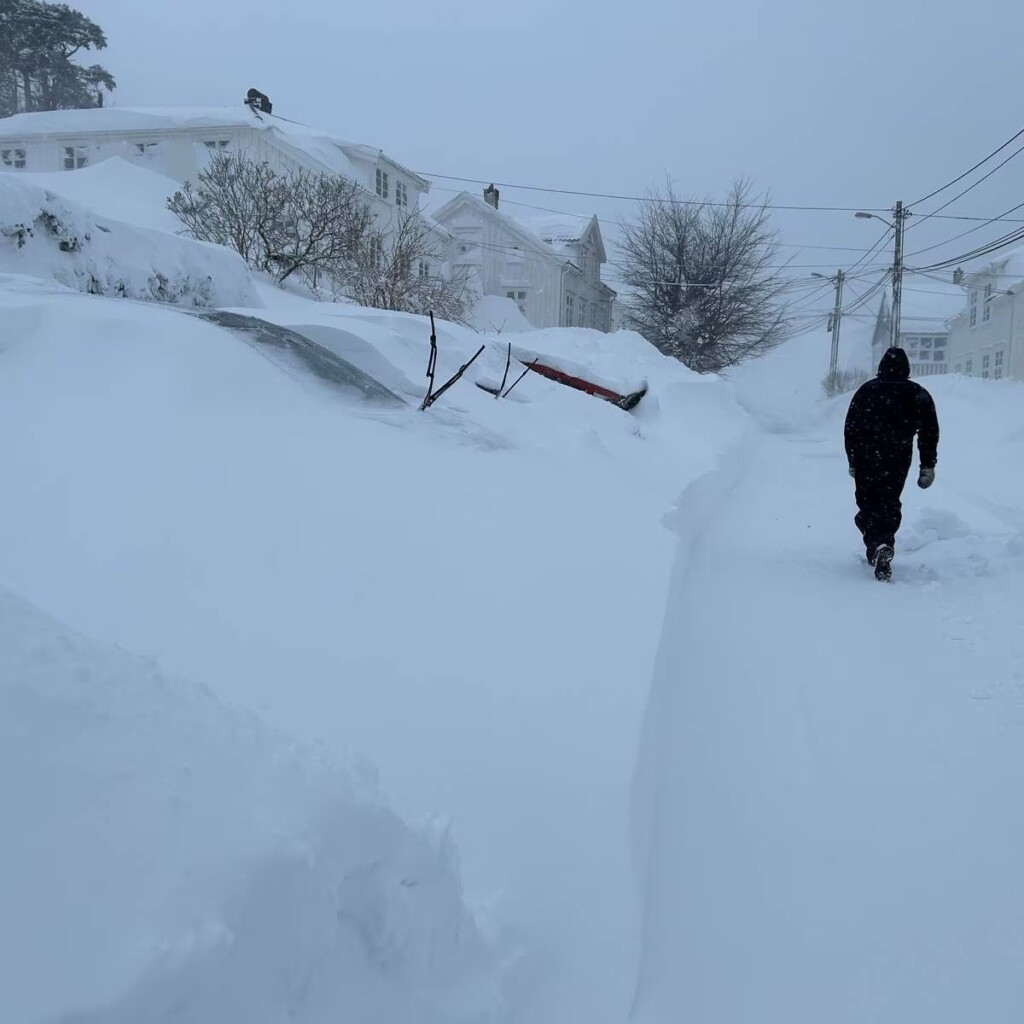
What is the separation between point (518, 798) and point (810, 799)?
4.22ft

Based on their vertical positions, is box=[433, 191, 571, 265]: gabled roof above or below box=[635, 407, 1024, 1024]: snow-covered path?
above

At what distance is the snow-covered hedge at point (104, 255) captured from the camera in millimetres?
7133

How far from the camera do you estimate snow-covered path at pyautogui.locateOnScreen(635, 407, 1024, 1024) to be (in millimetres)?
2172

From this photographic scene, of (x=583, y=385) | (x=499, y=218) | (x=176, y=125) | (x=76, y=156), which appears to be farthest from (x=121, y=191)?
(x=499, y=218)

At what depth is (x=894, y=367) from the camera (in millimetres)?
6023

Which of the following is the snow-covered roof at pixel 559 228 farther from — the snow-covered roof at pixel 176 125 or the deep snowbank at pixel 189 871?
the deep snowbank at pixel 189 871

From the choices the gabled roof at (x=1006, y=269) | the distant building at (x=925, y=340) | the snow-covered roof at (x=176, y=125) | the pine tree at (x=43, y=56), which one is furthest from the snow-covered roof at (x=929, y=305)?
the pine tree at (x=43, y=56)

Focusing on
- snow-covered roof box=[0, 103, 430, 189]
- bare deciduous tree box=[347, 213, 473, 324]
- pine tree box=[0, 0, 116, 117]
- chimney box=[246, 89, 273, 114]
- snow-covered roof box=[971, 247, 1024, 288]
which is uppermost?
pine tree box=[0, 0, 116, 117]

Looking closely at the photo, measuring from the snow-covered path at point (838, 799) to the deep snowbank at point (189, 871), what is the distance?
80cm

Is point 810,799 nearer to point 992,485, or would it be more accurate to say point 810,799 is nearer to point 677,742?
point 677,742

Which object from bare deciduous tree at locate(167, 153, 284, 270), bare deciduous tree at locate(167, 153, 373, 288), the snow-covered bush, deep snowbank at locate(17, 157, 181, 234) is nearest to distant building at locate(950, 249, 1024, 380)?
the snow-covered bush

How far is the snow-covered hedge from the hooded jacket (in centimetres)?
673

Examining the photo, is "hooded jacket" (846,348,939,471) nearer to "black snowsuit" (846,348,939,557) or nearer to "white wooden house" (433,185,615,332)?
"black snowsuit" (846,348,939,557)

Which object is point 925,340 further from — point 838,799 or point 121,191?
point 838,799
